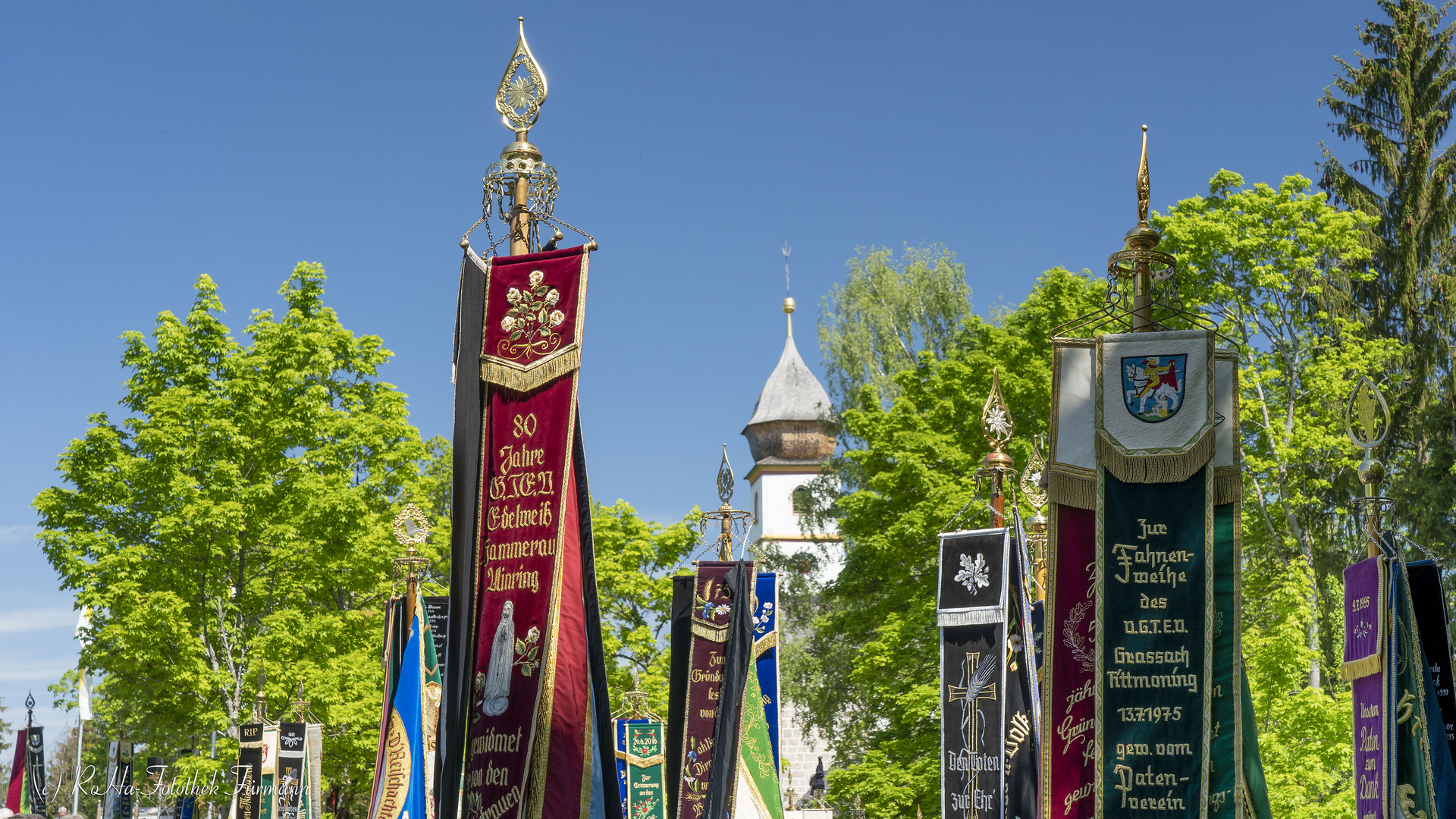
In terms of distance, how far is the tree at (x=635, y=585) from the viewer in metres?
29.5

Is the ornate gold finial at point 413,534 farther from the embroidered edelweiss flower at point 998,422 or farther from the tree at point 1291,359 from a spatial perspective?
the tree at point 1291,359

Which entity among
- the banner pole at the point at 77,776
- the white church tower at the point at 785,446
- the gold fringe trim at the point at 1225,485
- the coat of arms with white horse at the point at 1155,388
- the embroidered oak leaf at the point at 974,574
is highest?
the white church tower at the point at 785,446

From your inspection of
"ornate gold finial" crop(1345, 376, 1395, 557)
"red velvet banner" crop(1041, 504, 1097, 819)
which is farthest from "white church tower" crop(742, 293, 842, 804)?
"red velvet banner" crop(1041, 504, 1097, 819)

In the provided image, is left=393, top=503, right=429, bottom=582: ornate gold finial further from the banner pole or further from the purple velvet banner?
the purple velvet banner

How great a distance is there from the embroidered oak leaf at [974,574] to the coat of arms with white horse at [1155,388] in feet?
15.7

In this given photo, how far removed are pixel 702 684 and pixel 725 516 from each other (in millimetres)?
2253

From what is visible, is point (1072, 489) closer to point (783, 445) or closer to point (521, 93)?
point (521, 93)

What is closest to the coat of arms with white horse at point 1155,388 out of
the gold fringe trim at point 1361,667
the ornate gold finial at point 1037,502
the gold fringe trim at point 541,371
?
the gold fringe trim at point 541,371

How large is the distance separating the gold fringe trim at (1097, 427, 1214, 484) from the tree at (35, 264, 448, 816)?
1697cm

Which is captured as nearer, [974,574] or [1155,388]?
[1155,388]

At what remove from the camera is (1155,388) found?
765cm

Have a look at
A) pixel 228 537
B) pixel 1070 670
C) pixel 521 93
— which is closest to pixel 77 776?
pixel 228 537

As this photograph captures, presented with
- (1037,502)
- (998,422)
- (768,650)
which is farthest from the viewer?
(768,650)

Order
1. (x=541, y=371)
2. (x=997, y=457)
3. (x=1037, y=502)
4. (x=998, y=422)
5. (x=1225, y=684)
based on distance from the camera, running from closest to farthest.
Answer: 1. (x=1225, y=684)
2. (x=541, y=371)
3. (x=997, y=457)
4. (x=998, y=422)
5. (x=1037, y=502)
